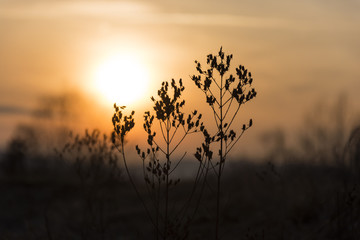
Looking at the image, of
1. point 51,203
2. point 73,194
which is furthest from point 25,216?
point 73,194

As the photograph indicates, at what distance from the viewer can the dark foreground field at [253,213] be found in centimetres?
795

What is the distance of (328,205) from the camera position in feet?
29.7

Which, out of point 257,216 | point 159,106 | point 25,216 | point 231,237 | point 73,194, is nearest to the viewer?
point 159,106

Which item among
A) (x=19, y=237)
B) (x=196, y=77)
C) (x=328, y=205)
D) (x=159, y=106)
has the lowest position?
(x=19, y=237)

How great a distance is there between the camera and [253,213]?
35.3ft

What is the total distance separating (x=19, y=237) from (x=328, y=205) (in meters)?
5.37

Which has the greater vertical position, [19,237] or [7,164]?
[7,164]

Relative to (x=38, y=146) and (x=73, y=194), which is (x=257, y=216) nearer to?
(x=73, y=194)

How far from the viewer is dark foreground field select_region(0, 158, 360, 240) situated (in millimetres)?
7953

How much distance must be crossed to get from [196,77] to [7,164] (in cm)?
2030

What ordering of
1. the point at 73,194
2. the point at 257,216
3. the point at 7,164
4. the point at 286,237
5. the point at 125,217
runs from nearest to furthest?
the point at 286,237, the point at 257,216, the point at 125,217, the point at 73,194, the point at 7,164

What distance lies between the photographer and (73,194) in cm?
1752

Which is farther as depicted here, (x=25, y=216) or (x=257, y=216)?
(x=25, y=216)

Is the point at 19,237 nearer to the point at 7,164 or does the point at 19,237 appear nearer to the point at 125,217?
the point at 125,217
